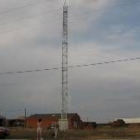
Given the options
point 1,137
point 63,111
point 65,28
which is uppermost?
point 65,28

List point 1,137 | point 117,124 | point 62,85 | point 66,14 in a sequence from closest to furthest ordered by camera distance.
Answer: point 1,137 < point 66,14 < point 62,85 < point 117,124

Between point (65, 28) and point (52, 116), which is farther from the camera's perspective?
point (52, 116)

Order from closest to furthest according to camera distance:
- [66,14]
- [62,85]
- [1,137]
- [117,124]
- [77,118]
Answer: [1,137] < [66,14] < [62,85] < [117,124] < [77,118]

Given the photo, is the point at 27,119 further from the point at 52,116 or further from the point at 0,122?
the point at 0,122

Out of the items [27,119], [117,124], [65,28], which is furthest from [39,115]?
[65,28]

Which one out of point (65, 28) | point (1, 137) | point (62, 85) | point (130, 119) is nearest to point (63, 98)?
point (62, 85)

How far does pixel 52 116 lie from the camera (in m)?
139

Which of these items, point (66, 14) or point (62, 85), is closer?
point (66, 14)

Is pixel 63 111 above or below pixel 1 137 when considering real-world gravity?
above

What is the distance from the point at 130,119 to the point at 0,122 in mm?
135508

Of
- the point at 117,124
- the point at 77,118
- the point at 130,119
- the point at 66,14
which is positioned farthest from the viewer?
the point at 130,119

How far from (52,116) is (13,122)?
14.4 metres

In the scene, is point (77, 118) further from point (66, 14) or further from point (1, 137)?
point (1, 137)

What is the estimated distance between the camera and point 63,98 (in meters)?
98.1
